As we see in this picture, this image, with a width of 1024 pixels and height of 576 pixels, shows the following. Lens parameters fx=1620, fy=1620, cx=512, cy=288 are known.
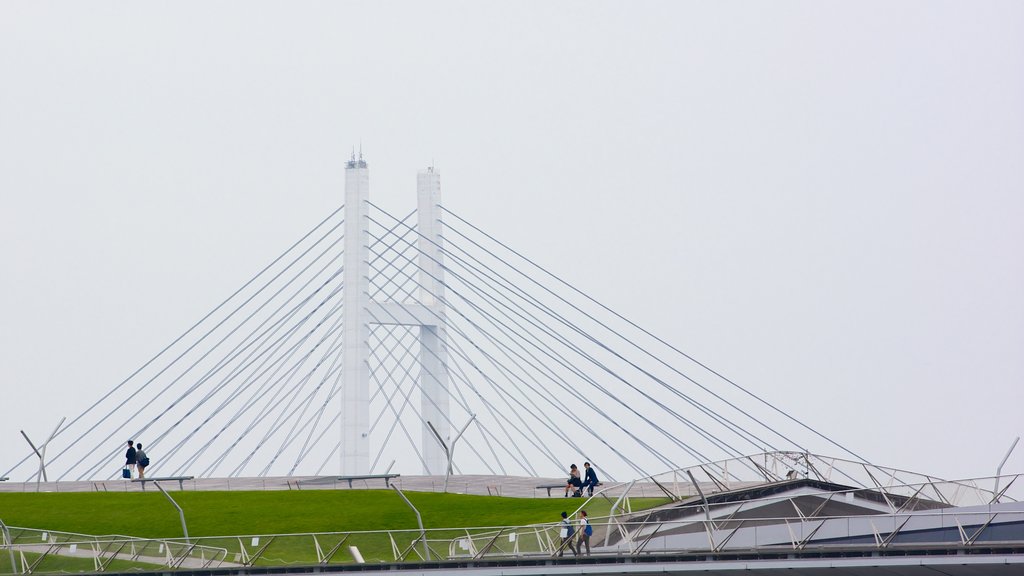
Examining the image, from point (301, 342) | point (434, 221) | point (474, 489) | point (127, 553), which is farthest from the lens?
point (434, 221)

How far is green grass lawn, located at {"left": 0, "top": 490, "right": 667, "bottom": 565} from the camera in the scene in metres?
35.2

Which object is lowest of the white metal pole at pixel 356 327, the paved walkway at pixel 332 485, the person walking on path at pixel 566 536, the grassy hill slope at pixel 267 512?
the person walking on path at pixel 566 536

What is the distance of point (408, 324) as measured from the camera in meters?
45.5

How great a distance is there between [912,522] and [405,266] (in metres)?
24.6

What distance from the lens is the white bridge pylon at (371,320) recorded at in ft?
140

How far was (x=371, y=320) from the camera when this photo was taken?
45031 mm

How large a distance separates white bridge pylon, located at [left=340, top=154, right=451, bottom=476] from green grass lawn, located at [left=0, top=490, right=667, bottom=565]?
358cm

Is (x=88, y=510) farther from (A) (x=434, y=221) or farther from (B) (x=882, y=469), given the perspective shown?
(B) (x=882, y=469)

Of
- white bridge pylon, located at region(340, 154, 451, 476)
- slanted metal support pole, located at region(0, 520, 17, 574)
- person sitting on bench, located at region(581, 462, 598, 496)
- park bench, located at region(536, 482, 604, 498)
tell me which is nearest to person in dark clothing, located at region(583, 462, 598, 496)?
person sitting on bench, located at region(581, 462, 598, 496)

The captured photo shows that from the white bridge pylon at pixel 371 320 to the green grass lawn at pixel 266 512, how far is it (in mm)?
3583

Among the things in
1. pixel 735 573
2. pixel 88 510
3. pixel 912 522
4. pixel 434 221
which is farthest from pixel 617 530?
pixel 434 221

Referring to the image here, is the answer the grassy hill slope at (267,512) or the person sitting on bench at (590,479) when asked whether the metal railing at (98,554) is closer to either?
the grassy hill slope at (267,512)

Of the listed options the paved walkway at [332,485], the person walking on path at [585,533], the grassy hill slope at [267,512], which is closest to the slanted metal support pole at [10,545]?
the grassy hill slope at [267,512]

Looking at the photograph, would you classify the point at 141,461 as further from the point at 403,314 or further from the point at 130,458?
the point at 403,314
